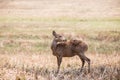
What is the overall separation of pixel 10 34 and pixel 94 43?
6.21m

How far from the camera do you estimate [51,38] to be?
968 inches

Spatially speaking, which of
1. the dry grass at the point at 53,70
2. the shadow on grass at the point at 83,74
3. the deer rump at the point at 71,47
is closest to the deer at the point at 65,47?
the deer rump at the point at 71,47

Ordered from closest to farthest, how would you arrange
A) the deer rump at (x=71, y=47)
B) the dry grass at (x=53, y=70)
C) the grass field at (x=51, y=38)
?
the dry grass at (x=53, y=70), the grass field at (x=51, y=38), the deer rump at (x=71, y=47)

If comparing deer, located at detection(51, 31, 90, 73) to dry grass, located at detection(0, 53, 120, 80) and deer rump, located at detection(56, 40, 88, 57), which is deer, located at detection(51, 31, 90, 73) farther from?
dry grass, located at detection(0, 53, 120, 80)

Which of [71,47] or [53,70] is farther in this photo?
[53,70]

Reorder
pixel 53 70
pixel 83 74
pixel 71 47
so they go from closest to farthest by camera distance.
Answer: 1. pixel 83 74
2. pixel 71 47
3. pixel 53 70

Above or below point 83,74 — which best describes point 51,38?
below

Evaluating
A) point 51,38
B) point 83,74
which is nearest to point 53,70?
point 83,74

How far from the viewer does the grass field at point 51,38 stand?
440 inches

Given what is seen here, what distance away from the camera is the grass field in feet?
36.7

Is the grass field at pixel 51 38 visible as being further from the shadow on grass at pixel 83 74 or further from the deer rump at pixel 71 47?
the deer rump at pixel 71 47

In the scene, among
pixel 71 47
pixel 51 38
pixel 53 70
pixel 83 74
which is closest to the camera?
pixel 83 74

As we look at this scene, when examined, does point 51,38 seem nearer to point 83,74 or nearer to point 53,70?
point 53,70

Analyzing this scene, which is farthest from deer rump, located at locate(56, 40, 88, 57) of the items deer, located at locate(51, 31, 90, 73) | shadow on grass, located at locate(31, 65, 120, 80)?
shadow on grass, located at locate(31, 65, 120, 80)
